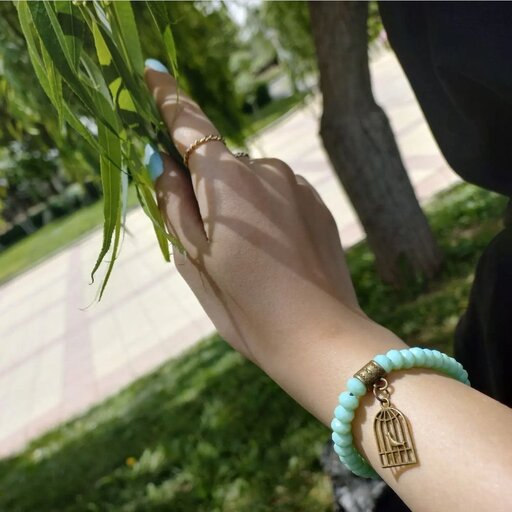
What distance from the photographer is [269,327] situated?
963 millimetres

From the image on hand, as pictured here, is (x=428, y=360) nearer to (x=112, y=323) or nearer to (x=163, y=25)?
(x=163, y=25)

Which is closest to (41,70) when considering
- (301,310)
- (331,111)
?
(301,310)

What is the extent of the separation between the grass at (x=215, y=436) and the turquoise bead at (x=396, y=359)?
7.25 ft

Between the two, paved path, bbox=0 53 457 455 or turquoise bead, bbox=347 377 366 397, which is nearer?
turquoise bead, bbox=347 377 366 397

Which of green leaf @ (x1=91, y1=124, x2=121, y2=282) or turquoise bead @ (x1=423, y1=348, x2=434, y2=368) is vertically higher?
green leaf @ (x1=91, y1=124, x2=121, y2=282)

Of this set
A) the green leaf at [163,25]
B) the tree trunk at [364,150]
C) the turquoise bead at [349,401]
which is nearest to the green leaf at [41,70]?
the green leaf at [163,25]

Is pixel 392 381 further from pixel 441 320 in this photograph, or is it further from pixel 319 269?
pixel 441 320

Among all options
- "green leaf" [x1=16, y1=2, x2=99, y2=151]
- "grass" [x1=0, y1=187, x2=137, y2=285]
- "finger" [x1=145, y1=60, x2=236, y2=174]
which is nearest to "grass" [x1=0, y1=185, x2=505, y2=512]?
"finger" [x1=145, y1=60, x2=236, y2=174]

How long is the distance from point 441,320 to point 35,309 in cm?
871

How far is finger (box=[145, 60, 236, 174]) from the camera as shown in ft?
3.42

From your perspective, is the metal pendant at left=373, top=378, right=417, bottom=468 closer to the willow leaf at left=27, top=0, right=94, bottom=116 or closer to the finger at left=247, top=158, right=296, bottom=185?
the finger at left=247, top=158, right=296, bottom=185

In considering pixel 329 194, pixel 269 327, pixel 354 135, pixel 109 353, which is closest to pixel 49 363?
pixel 109 353

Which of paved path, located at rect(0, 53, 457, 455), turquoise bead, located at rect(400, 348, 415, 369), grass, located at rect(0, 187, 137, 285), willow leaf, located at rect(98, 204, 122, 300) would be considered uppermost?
willow leaf, located at rect(98, 204, 122, 300)

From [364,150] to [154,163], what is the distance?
10.6 ft
